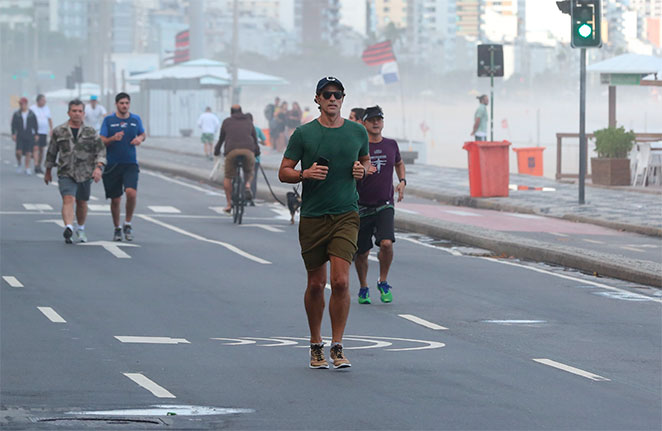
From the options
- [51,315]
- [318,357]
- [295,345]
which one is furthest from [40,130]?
[318,357]

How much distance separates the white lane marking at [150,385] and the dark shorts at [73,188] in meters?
8.77

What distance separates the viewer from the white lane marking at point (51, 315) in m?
11.9

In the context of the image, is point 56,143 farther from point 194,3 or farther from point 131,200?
point 194,3

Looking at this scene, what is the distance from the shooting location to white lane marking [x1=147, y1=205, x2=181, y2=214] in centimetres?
2423

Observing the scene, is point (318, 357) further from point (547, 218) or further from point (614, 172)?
point (614, 172)

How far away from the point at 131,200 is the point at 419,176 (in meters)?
17.3

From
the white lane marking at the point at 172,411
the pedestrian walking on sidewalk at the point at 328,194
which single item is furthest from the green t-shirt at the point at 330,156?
the white lane marking at the point at 172,411

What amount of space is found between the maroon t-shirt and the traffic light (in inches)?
481

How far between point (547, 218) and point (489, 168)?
3331 millimetres

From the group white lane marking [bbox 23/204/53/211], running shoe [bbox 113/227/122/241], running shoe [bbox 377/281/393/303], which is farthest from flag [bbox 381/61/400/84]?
running shoe [bbox 377/281/393/303]

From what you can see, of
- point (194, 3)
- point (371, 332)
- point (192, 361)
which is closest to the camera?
point (192, 361)

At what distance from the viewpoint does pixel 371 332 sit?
37.5ft

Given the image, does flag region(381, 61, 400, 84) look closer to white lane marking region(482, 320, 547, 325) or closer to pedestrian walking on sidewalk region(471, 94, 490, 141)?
pedestrian walking on sidewalk region(471, 94, 490, 141)

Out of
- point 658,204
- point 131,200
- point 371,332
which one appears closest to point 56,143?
point 131,200
